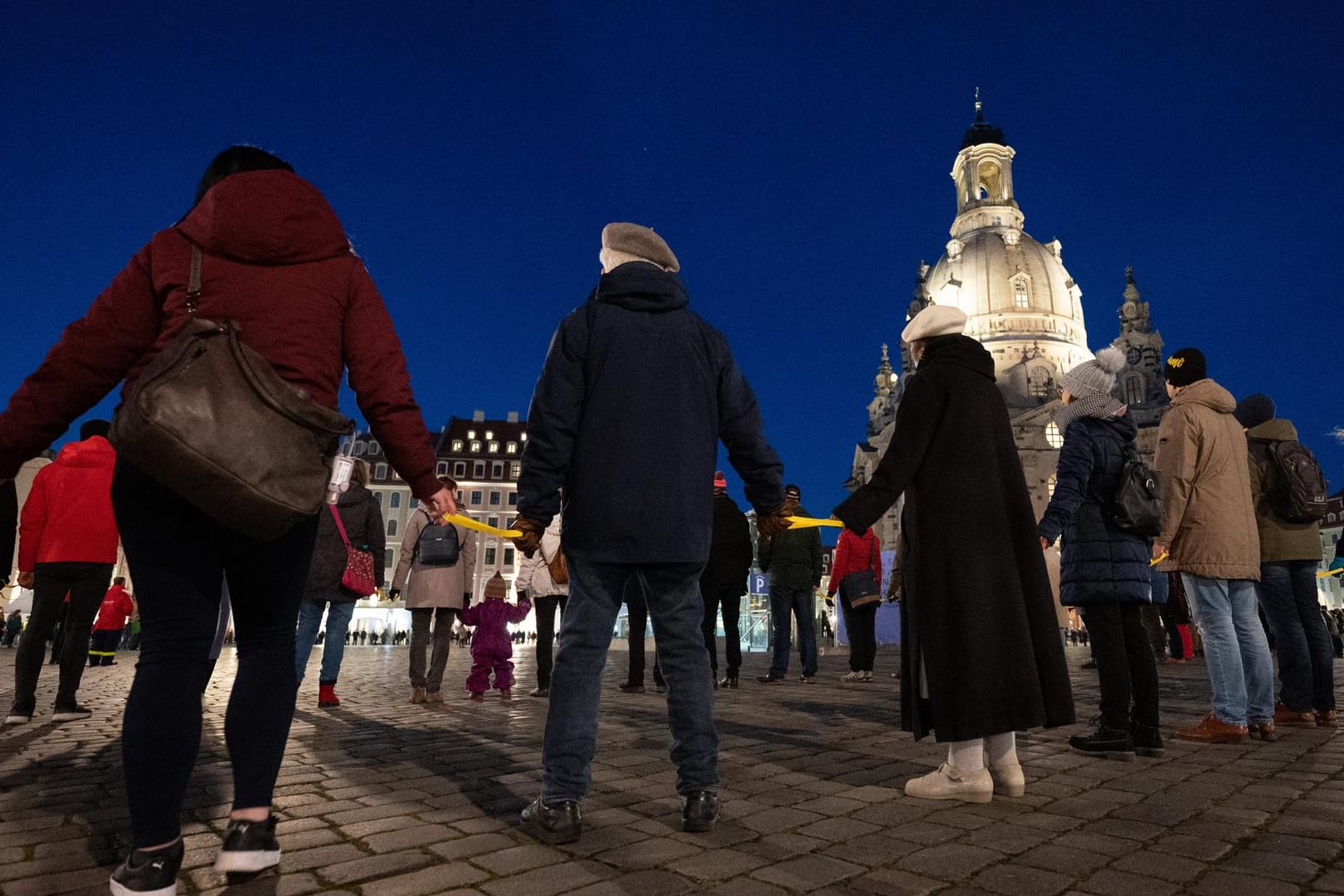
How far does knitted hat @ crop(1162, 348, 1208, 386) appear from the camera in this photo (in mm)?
6254

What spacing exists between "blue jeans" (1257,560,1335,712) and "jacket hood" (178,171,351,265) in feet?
22.0

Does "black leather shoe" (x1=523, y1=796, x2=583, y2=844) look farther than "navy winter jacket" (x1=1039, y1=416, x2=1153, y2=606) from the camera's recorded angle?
No

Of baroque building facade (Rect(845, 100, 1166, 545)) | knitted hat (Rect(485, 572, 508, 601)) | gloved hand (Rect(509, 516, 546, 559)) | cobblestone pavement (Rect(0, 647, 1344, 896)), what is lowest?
cobblestone pavement (Rect(0, 647, 1344, 896))

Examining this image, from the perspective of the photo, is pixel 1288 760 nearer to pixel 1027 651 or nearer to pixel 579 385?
pixel 1027 651

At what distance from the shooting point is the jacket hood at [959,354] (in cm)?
437

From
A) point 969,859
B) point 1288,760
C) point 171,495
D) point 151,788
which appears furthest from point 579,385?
point 1288,760

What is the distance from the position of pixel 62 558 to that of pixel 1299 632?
30.4 ft

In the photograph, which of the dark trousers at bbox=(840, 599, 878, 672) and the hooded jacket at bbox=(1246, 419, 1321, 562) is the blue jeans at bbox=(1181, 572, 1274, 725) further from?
the dark trousers at bbox=(840, 599, 878, 672)

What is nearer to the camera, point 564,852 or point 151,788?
point 151,788

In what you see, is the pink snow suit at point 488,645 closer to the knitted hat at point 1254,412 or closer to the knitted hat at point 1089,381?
the knitted hat at point 1089,381

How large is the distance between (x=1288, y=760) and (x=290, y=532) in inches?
211

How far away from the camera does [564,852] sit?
9.78ft

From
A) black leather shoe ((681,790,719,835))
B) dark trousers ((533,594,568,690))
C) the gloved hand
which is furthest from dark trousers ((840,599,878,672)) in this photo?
the gloved hand

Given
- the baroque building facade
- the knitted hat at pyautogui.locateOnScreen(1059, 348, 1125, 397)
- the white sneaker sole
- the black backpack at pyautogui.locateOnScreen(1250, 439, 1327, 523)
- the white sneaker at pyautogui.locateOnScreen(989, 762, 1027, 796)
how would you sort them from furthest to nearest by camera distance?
the baroque building facade
the black backpack at pyautogui.locateOnScreen(1250, 439, 1327, 523)
the knitted hat at pyautogui.locateOnScreen(1059, 348, 1125, 397)
the white sneaker at pyautogui.locateOnScreen(989, 762, 1027, 796)
the white sneaker sole
